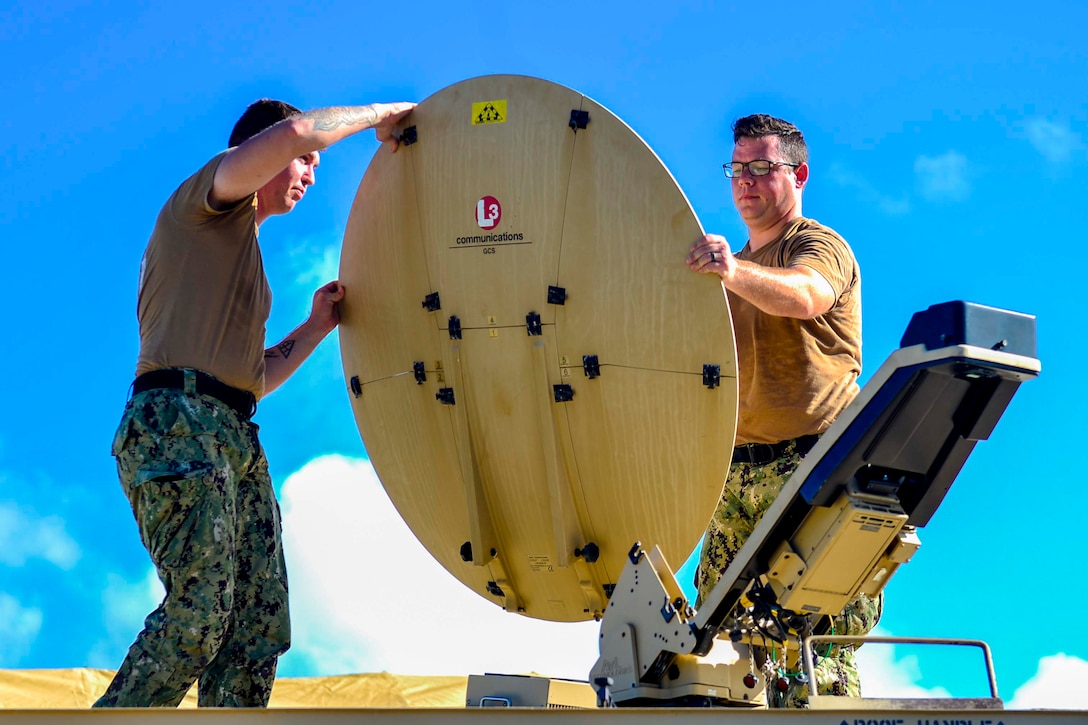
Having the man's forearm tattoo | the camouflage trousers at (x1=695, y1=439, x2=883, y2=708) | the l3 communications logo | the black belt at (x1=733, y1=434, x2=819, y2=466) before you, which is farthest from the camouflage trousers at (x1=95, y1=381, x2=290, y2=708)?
the black belt at (x1=733, y1=434, x2=819, y2=466)

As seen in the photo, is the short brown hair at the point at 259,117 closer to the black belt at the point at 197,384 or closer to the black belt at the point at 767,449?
the black belt at the point at 197,384

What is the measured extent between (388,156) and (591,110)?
3.80 ft

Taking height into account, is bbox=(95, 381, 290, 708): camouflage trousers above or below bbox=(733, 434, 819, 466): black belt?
below

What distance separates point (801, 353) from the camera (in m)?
5.62

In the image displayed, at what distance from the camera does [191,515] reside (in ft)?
15.3

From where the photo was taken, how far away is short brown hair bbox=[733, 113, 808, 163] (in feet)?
20.0

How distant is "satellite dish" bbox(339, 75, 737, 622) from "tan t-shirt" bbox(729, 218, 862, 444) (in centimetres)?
48

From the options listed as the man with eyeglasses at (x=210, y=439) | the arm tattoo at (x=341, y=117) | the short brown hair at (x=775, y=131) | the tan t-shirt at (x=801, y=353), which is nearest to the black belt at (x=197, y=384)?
the man with eyeglasses at (x=210, y=439)

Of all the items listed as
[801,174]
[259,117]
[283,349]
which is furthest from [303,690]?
[801,174]

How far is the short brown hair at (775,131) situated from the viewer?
20.0 ft

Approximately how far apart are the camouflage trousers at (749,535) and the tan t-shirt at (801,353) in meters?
0.17

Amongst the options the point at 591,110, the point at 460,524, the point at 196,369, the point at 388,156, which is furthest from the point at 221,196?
the point at 460,524

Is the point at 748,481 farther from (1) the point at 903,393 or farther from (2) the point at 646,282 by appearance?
(1) the point at 903,393

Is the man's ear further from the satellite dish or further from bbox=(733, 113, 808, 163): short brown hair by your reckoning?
the satellite dish
